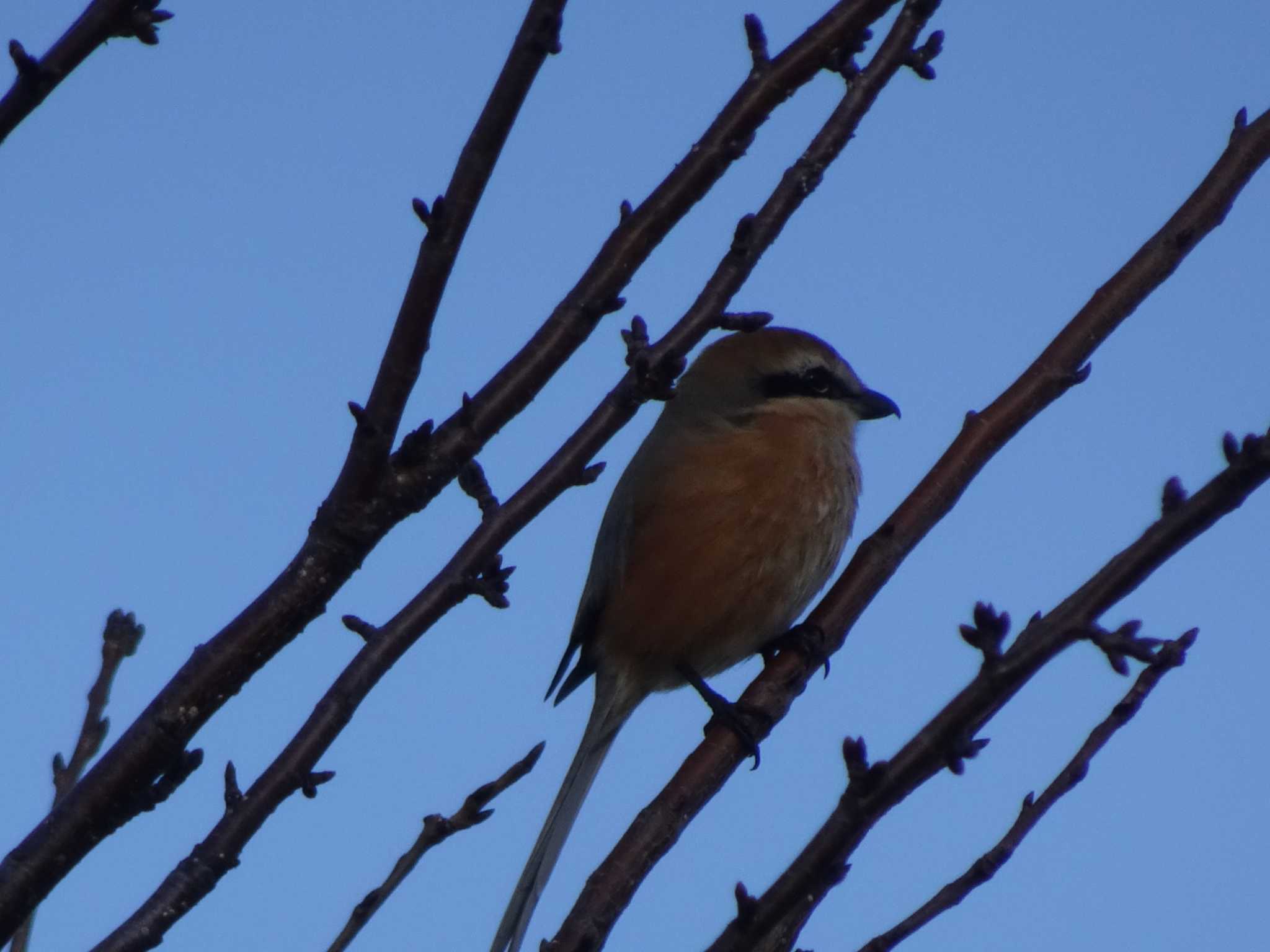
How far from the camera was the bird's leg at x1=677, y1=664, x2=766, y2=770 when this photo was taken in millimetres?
3340

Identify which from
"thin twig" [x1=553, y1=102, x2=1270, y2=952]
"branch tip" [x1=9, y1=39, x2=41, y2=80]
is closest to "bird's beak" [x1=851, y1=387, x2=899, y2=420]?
"thin twig" [x1=553, y1=102, x2=1270, y2=952]

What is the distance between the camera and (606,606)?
5.02 metres

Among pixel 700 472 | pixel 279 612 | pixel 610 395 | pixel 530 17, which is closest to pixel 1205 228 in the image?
pixel 610 395

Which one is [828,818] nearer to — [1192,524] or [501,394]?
[1192,524]

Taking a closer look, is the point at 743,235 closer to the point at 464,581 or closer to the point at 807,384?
the point at 464,581

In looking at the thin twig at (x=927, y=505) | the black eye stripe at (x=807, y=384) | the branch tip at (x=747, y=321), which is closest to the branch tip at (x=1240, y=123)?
the thin twig at (x=927, y=505)

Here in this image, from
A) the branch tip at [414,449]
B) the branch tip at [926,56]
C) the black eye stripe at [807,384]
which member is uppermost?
the black eye stripe at [807,384]

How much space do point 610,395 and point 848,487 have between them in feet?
9.97

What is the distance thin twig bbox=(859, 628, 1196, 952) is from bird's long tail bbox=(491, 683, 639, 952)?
1.58 m

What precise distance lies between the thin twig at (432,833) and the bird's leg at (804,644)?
1.44 metres

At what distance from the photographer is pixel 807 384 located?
5.37 m

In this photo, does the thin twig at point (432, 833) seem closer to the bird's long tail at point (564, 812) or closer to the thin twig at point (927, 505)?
the thin twig at point (927, 505)

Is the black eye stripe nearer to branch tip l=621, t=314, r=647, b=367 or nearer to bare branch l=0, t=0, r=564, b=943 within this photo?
branch tip l=621, t=314, r=647, b=367

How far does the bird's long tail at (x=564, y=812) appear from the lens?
3.38 metres
